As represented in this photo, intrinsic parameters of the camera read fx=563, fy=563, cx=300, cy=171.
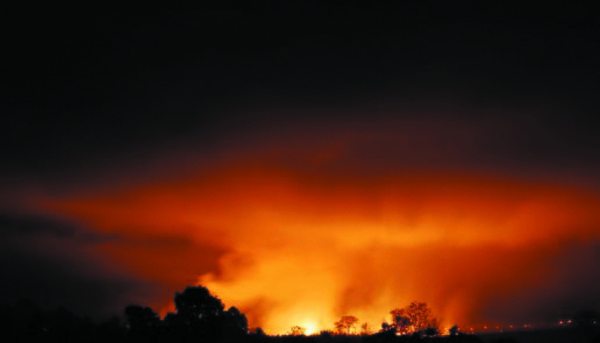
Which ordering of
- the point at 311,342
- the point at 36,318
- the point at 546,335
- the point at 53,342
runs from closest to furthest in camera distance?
the point at 53,342, the point at 36,318, the point at 311,342, the point at 546,335

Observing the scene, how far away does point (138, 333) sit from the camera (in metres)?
87.1

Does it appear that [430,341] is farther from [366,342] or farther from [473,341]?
[366,342]

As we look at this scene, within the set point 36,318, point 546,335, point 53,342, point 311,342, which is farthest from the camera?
point 546,335

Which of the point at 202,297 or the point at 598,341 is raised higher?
the point at 202,297

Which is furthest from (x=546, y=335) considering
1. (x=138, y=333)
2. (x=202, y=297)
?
(x=138, y=333)

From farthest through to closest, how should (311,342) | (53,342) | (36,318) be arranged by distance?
(311,342)
(36,318)
(53,342)

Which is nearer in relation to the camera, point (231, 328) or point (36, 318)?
point (36, 318)

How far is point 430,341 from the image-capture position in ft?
309

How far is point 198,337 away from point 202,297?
28.3ft

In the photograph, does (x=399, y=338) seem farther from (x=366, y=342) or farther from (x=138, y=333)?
(x=138, y=333)

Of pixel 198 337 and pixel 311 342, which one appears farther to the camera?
pixel 311 342

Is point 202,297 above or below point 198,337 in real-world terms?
above

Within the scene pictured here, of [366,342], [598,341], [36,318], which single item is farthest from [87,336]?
[598,341]

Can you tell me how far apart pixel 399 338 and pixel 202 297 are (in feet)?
112
